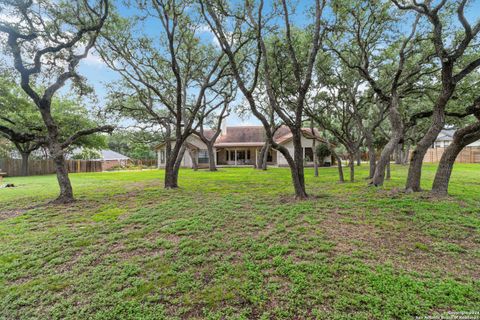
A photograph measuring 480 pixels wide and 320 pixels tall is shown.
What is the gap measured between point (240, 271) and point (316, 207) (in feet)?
11.0

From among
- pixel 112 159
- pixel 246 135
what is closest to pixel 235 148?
pixel 246 135

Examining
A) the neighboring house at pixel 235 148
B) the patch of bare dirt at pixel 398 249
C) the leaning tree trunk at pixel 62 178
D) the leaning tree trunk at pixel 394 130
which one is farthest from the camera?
the neighboring house at pixel 235 148

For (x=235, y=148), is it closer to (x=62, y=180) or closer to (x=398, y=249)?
(x=62, y=180)

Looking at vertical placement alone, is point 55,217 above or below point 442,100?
below

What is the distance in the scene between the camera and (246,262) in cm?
312

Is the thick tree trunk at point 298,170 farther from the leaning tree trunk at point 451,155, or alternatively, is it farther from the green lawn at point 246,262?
the leaning tree trunk at point 451,155

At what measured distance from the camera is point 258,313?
2.21 meters

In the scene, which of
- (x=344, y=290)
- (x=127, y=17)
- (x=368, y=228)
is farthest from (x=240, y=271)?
(x=127, y=17)

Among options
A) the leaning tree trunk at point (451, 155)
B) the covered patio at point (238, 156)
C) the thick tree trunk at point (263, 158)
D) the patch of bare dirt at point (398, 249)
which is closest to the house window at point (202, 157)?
the covered patio at point (238, 156)

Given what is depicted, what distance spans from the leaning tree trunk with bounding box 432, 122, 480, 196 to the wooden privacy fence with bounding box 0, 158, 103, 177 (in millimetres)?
26778

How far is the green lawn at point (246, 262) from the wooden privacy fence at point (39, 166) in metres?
18.9

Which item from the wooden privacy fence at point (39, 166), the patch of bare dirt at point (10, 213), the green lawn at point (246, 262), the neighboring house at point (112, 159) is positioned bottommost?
the green lawn at point (246, 262)

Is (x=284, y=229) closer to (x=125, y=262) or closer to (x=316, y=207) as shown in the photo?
(x=316, y=207)

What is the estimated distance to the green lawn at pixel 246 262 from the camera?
2303 mm
